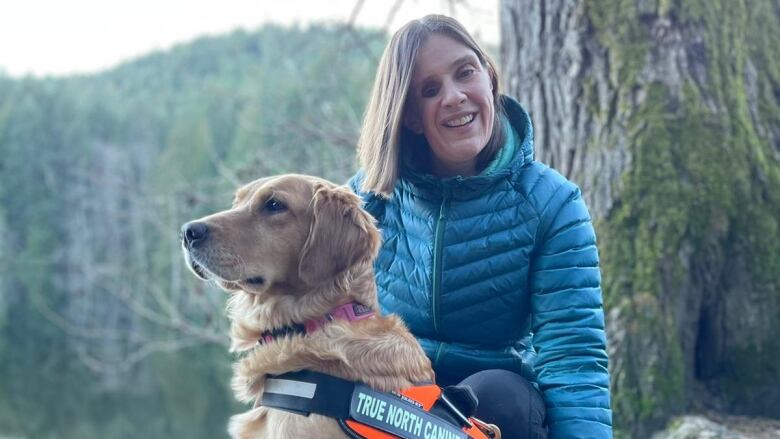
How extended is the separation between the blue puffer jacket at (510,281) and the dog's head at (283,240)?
1.27ft

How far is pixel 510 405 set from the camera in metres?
3.22

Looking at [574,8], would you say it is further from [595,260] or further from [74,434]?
[74,434]

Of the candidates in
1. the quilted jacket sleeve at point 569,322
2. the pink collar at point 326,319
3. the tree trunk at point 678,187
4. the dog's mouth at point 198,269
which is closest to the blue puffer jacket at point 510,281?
the quilted jacket sleeve at point 569,322

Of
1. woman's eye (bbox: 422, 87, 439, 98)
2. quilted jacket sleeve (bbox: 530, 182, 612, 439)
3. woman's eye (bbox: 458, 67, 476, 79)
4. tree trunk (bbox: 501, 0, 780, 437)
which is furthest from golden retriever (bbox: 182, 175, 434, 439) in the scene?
tree trunk (bbox: 501, 0, 780, 437)

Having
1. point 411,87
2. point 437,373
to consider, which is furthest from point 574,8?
point 437,373

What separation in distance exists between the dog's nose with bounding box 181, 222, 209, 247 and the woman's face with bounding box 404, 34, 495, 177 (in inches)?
43.8

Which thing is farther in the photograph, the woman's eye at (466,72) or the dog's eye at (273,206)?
the woman's eye at (466,72)

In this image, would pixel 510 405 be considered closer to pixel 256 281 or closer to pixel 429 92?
pixel 256 281

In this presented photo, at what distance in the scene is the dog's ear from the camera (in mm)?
3209

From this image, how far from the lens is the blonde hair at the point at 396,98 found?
11.8 ft

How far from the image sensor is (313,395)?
2.87 metres

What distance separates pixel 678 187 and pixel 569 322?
1.57 metres

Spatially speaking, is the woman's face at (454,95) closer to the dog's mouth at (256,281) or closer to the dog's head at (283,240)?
the dog's head at (283,240)

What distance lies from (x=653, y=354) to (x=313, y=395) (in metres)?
2.17
